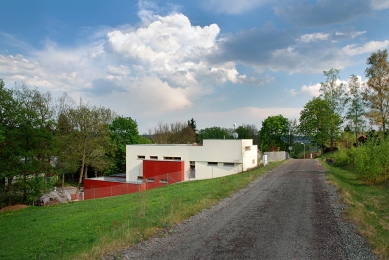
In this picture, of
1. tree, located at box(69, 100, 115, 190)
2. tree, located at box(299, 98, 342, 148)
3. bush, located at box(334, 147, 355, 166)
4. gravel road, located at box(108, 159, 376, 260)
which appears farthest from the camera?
tree, located at box(299, 98, 342, 148)

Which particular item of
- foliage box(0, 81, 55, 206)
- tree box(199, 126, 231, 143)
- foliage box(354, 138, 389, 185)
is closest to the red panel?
foliage box(0, 81, 55, 206)

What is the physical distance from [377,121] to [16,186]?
136ft

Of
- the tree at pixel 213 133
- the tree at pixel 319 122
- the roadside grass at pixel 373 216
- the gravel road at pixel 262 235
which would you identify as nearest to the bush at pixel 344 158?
the roadside grass at pixel 373 216

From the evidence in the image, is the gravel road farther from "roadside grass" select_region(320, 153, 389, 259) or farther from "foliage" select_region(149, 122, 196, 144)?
"foliage" select_region(149, 122, 196, 144)

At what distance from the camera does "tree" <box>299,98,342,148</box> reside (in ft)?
154

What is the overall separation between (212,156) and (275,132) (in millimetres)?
34744

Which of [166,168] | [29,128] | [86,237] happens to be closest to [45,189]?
[29,128]

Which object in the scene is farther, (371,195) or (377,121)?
(377,121)

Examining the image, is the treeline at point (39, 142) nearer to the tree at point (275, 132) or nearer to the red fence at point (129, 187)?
the red fence at point (129, 187)

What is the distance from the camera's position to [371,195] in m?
14.3

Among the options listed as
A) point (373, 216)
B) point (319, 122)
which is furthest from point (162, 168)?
point (319, 122)

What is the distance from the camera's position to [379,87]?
110 feet

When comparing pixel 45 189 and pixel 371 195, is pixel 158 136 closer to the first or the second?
pixel 45 189

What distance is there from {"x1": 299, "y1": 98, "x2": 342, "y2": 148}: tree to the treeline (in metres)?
37.4
